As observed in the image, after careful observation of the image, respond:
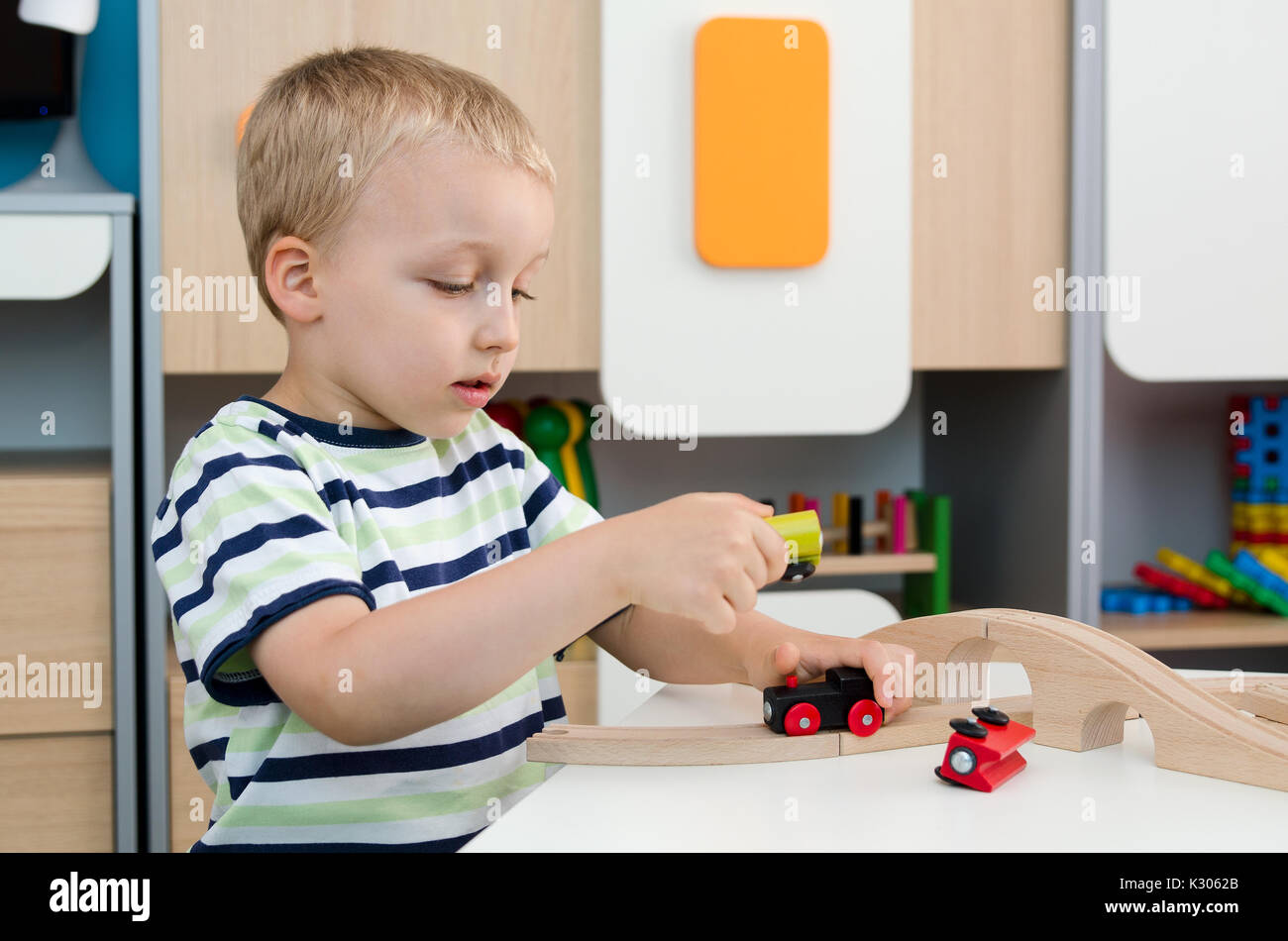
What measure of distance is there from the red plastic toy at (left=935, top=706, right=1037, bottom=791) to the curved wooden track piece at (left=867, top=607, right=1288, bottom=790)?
0.18ft

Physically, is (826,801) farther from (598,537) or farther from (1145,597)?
(1145,597)

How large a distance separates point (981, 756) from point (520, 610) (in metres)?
0.22

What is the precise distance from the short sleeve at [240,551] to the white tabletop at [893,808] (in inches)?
6.2

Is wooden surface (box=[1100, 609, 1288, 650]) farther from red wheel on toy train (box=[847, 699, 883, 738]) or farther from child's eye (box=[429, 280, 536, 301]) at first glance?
child's eye (box=[429, 280, 536, 301])

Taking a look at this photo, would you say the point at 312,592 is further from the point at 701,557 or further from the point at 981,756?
the point at 981,756

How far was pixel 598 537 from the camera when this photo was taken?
1.82 feet

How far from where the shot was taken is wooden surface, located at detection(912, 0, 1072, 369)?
1481 millimetres

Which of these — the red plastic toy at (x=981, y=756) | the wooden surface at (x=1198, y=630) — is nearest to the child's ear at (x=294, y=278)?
the red plastic toy at (x=981, y=756)

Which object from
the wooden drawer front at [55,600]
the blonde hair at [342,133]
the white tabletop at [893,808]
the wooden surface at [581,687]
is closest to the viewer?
the white tabletop at [893,808]

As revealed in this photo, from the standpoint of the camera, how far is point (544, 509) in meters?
0.84

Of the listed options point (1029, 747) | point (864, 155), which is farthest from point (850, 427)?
point (1029, 747)

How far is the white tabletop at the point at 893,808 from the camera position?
465mm

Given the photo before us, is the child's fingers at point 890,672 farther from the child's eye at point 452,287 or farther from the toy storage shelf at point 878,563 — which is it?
the toy storage shelf at point 878,563

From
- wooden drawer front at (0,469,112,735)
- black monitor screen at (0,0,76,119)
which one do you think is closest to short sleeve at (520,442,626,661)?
wooden drawer front at (0,469,112,735)
